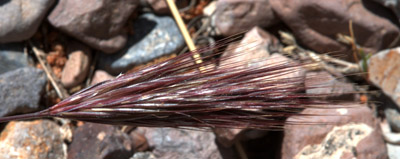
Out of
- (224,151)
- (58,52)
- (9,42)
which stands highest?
(9,42)

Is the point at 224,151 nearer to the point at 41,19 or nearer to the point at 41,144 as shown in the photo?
the point at 41,144

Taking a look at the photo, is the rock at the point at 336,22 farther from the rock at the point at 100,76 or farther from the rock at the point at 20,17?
the rock at the point at 20,17

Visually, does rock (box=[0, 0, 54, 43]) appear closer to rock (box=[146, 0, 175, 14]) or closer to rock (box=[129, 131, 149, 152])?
rock (box=[146, 0, 175, 14])

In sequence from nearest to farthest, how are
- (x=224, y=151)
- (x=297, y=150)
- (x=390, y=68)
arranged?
(x=297, y=150) → (x=390, y=68) → (x=224, y=151)

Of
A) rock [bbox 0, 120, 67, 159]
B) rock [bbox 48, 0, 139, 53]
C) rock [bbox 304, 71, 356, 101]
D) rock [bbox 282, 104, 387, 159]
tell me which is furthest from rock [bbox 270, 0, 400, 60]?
rock [bbox 0, 120, 67, 159]

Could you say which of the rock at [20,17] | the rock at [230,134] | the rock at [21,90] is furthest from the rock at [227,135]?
the rock at [20,17]

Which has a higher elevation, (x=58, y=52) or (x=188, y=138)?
(x=58, y=52)

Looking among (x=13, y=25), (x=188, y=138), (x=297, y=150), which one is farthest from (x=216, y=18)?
(x=13, y=25)
